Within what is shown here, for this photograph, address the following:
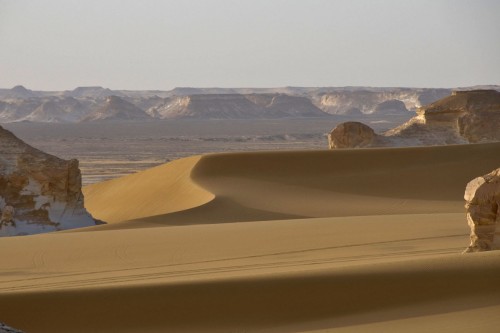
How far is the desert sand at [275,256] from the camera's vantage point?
947 cm

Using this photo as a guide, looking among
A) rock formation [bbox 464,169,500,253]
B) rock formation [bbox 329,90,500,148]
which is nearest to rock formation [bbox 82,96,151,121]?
rock formation [bbox 329,90,500,148]

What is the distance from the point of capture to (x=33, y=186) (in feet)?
66.6

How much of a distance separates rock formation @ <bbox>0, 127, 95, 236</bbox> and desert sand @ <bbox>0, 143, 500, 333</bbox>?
175 centimetres

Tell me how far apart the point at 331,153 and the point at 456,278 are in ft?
58.6

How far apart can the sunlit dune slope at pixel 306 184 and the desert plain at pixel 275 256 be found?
53 mm

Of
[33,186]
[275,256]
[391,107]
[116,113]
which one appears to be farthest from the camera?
[391,107]

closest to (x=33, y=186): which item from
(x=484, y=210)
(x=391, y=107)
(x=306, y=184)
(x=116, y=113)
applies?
(x=306, y=184)

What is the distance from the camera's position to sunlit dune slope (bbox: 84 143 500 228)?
23.1 meters

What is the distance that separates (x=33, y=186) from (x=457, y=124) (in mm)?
18499

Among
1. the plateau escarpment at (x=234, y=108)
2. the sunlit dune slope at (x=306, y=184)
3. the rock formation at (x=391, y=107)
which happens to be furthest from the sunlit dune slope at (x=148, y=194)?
the rock formation at (x=391, y=107)

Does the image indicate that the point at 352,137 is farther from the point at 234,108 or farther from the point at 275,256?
the point at 234,108

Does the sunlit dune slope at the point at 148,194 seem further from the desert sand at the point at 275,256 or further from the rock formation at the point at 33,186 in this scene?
the rock formation at the point at 33,186

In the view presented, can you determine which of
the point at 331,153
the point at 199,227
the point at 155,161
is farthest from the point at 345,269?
the point at 155,161

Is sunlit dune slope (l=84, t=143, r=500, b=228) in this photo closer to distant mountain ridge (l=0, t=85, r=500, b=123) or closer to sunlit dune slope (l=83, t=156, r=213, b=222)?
sunlit dune slope (l=83, t=156, r=213, b=222)
